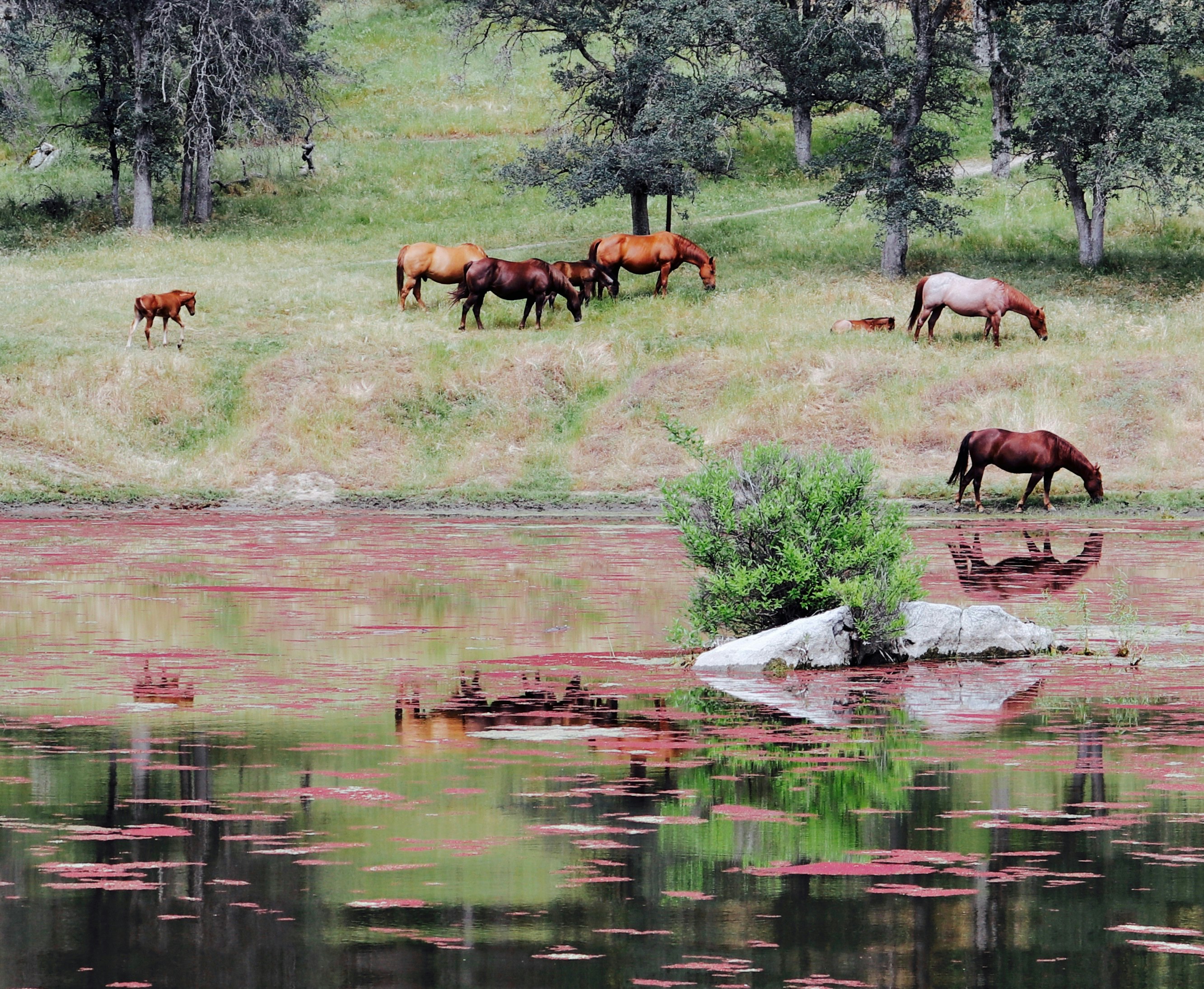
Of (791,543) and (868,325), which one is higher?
(868,325)

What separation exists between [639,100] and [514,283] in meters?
10.2

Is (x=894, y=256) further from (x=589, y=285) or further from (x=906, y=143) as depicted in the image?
Answer: (x=589, y=285)

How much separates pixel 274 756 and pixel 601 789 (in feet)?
7.29

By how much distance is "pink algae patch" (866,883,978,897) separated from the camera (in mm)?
7410

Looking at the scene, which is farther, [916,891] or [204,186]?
[204,186]

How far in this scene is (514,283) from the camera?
43.4 meters

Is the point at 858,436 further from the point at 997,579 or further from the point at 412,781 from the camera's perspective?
the point at 412,781

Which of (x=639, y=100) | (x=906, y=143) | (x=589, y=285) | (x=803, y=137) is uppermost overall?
(x=803, y=137)

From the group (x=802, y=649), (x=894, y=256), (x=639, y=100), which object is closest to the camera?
(x=802, y=649)

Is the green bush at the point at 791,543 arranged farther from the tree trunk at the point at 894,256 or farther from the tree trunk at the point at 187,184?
the tree trunk at the point at 187,184

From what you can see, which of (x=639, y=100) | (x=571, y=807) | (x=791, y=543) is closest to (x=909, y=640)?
(x=791, y=543)

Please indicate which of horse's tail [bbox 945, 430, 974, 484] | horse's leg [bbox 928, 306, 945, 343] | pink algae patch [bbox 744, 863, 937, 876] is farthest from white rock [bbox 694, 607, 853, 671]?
horse's leg [bbox 928, 306, 945, 343]

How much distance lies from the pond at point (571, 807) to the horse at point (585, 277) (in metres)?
26.7

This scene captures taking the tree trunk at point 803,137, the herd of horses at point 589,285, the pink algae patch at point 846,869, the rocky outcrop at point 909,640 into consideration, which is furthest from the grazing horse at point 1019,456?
the tree trunk at point 803,137
